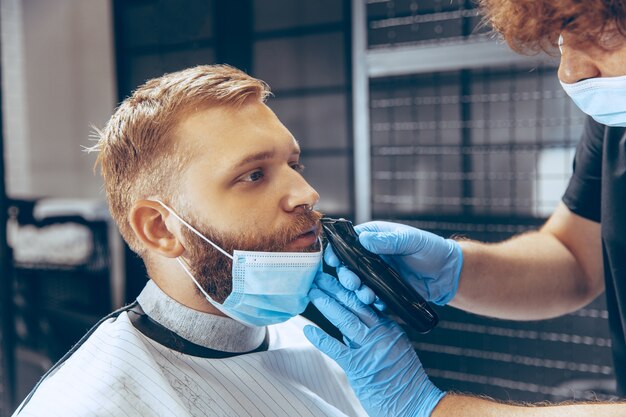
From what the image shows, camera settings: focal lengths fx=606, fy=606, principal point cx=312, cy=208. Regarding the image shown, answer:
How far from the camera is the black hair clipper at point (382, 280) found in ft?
3.88

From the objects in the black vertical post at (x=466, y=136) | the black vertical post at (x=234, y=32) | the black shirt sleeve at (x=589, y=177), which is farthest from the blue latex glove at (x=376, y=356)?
the black vertical post at (x=234, y=32)

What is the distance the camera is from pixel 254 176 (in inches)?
48.5

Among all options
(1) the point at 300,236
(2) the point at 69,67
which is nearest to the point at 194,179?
(1) the point at 300,236

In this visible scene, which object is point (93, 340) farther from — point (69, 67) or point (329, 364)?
point (69, 67)

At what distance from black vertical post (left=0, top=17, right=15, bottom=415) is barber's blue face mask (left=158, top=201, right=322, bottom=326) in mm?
1347

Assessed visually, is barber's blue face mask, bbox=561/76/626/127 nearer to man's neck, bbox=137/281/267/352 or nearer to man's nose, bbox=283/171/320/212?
man's nose, bbox=283/171/320/212

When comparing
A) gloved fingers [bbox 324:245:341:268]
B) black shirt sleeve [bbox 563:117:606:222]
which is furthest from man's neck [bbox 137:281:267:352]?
black shirt sleeve [bbox 563:117:606:222]

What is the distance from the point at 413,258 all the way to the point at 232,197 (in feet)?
1.57

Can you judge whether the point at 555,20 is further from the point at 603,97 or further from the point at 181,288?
the point at 181,288

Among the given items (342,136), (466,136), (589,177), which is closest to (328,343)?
(589,177)

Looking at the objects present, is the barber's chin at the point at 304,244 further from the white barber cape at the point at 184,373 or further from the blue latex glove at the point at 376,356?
the white barber cape at the point at 184,373

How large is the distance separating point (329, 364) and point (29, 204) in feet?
10.5

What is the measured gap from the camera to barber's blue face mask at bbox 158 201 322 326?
3.90 ft

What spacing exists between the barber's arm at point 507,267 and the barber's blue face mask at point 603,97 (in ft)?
1.44
